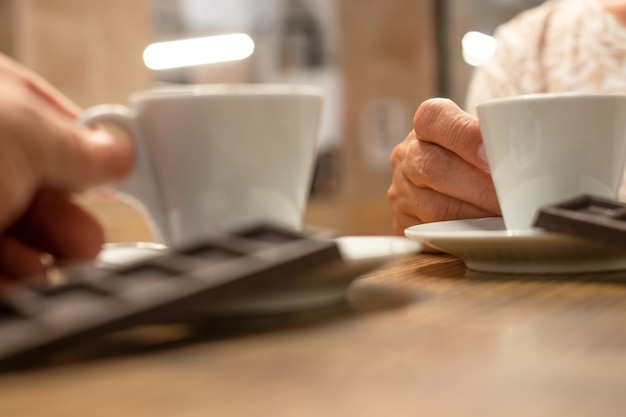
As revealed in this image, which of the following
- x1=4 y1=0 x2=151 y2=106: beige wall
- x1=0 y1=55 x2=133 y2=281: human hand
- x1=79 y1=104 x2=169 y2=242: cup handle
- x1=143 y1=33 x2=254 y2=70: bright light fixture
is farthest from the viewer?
x1=143 y1=33 x2=254 y2=70: bright light fixture

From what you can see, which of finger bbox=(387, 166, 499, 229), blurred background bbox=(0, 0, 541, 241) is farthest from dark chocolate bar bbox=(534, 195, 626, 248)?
blurred background bbox=(0, 0, 541, 241)

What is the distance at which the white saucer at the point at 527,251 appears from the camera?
1.46 ft

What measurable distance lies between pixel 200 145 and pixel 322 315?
133 millimetres

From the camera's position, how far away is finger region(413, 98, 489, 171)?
615 mm

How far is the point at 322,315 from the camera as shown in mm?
346

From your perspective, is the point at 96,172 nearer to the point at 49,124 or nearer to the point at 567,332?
the point at 49,124

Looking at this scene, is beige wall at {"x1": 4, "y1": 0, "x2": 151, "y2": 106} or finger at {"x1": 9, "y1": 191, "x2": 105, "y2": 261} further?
beige wall at {"x1": 4, "y1": 0, "x2": 151, "y2": 106}

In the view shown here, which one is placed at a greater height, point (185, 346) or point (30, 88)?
point (30, 88)

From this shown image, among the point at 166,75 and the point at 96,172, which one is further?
the point at 166,75

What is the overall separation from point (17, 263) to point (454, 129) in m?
0.37

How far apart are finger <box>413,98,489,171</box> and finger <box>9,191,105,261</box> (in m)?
0.32

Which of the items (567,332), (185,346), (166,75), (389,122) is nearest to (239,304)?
(185,346)

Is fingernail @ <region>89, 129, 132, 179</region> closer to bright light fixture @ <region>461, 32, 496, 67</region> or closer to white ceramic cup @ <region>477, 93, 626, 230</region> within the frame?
white ceramic cup @ <region>477, 93, 626, 230</region>

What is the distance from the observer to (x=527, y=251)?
46cm
